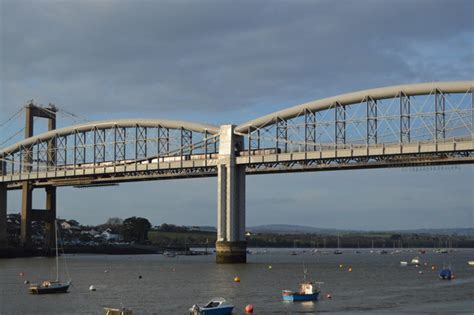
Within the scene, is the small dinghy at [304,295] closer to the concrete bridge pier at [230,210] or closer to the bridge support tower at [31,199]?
the concrete bridge pier at [230,210]

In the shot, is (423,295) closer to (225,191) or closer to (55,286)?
(55,286)

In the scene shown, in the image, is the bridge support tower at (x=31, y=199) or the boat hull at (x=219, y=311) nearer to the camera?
the boat hull at (x=219, y=311)

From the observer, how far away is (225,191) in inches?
4904

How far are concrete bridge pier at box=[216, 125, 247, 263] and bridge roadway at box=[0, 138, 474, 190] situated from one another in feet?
6.31

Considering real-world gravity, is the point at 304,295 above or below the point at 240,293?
above

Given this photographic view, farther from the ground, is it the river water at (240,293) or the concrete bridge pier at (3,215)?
the concrete bridge pier at (3,215)

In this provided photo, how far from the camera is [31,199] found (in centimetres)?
17375

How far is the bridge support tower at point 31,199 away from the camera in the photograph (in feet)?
567

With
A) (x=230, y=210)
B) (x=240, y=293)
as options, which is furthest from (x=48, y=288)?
(x=230, y=210)

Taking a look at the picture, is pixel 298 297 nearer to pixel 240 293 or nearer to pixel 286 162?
pixel 240 293

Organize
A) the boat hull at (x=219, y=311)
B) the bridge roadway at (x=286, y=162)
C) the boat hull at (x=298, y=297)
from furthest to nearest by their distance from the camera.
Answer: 1. the bridge roadway at (x=286, y=162)
2. the boat hull at (x=298, y=297)
3. the boat hull at (x=219, y=311)

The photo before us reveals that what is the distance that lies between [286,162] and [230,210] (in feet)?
38.1

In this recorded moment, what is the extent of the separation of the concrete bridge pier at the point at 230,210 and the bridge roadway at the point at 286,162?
1923 millimetres

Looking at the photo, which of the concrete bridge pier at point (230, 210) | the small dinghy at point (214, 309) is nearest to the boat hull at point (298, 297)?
the small dinghy at point (214, 309)
